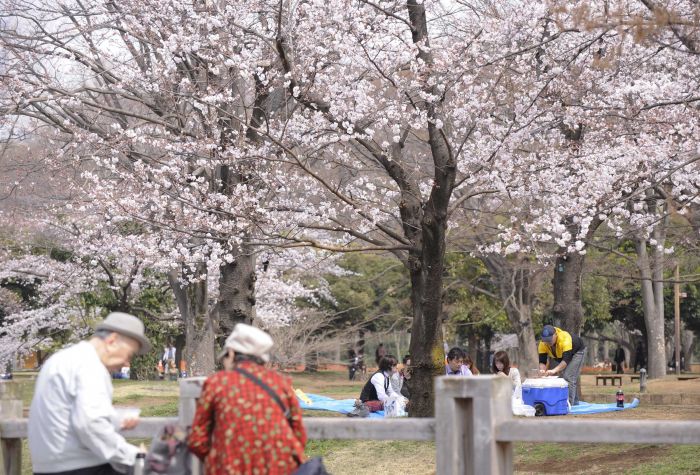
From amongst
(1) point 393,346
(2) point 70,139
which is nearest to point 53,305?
(2) point 70,139

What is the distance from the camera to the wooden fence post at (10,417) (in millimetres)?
6523

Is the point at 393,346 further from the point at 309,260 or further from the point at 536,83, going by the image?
the point at 536,83

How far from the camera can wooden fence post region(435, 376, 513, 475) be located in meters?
5.34

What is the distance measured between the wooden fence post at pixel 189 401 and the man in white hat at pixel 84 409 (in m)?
0.52

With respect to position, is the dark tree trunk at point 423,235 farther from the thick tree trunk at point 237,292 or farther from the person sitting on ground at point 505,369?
the thick tree trunk at point 237,292

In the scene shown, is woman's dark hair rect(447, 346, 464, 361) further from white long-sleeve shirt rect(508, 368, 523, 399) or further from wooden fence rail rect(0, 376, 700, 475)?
wooden fence rail rect(0, 376, 700, 475)

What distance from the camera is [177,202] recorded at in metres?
15.9

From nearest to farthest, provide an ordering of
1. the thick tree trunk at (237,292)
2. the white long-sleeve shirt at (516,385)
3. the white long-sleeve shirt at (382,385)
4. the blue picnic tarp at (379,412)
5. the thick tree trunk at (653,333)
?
1. the white long-sleeve shirt at (516,385)
2. the blue picnic tarp at (379,412)
3. the white long-sleeve shirt at (382,385)
4. the thick tree trunk at (237,292)
5. the thick tree trunk at (653,333)

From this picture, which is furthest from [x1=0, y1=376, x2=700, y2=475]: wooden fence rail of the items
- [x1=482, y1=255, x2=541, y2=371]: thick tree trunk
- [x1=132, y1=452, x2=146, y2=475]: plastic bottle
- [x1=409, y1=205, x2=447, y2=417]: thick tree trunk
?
[x1=482, y1=255, x2=541, y2=371]: thick tree trunk

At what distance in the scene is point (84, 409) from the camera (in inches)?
200

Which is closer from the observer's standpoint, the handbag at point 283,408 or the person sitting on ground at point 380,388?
the handbag at point 283,408

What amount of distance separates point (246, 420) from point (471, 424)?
1291 millimetres

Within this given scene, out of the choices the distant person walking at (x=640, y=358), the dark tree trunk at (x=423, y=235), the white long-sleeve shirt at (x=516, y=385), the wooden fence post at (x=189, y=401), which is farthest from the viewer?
the distant person walking at (x=640, y=358)

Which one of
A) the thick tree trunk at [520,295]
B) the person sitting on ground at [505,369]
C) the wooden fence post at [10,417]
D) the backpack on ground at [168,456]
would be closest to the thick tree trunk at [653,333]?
the thick tree trunk at [520,295]
